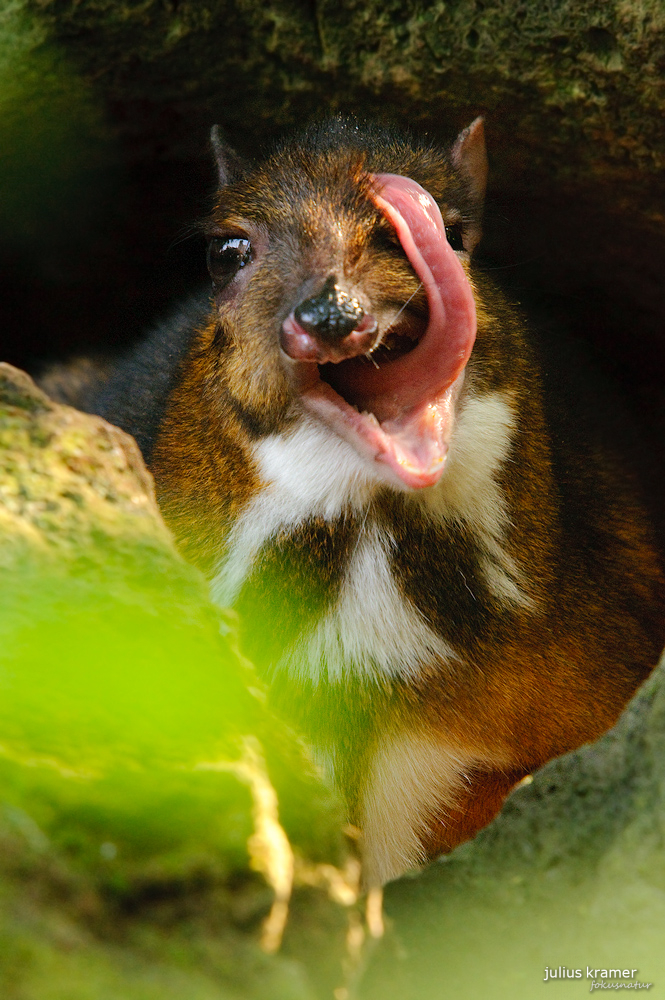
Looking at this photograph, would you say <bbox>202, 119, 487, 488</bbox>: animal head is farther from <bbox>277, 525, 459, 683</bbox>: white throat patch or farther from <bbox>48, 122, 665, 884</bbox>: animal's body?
<bbox>277, 525, 459, 683</bbox>: white throat patch

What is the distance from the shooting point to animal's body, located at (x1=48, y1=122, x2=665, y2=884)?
2.96 meters

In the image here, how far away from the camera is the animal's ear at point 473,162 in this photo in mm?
3834

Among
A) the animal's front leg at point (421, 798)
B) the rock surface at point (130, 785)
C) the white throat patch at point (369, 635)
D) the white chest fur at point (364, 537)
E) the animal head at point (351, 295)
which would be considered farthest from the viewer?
the animal's front leg at point (421, 798)

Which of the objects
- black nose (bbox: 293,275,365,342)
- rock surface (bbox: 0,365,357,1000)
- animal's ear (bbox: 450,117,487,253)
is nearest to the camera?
rock surface (bbox: 0,365,357,1000)

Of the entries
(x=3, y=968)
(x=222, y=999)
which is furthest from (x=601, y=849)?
(x=3, y=968)

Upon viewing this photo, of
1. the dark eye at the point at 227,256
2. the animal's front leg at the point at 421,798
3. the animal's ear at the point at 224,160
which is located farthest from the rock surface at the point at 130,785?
the animal's ear at the point at 224,160

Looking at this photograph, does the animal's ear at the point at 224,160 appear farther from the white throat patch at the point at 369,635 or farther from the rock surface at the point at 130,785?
the rock surface at the point at 130,785

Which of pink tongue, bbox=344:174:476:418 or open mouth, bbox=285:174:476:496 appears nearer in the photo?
open mouth, bbox=285:174:476:496

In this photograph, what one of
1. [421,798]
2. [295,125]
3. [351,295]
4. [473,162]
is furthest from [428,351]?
[295,125]

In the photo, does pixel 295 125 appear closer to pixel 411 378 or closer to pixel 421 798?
pixel 411 378

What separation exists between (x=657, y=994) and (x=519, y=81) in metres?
3.65

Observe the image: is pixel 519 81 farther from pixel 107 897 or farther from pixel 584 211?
pixel 107 897

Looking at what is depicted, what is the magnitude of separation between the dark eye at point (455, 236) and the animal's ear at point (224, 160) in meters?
0.95

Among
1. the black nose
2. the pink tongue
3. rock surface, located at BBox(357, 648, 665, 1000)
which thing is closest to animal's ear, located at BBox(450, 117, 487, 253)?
the pink tongue
